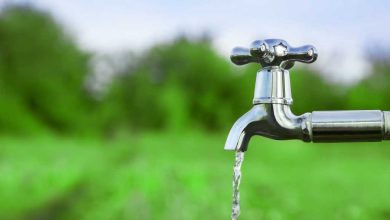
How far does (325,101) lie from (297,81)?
0.27 meters

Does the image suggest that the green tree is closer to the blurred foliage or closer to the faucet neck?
the blurred foliage

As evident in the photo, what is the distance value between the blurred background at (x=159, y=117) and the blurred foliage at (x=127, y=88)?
0.04 feet

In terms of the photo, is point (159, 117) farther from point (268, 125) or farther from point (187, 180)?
point (268, 125)

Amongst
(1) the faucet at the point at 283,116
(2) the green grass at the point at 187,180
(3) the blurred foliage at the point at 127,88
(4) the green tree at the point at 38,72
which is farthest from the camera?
(4) the green tree at the point at 38,72

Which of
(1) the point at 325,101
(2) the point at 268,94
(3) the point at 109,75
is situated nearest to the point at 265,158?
(1) the point at 325,101

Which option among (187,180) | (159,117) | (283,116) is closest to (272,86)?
(283,116)

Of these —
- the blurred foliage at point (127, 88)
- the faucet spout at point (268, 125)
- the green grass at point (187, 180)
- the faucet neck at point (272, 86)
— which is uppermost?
the blurred foliage at point (127, 88)

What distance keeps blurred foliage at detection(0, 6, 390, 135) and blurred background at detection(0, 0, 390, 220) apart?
12mm

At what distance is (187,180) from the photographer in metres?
4.12

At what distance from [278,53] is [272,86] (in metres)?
0.03

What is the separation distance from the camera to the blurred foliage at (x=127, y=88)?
18.5 ft

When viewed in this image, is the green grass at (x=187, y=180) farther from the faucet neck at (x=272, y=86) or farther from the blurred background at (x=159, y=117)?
the faucet neck at (x=272, y=86)

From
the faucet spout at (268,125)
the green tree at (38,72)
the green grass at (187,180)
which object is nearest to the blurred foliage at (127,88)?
the green tree at (38,72)

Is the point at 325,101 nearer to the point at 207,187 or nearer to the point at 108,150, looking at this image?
the point at 207,187
